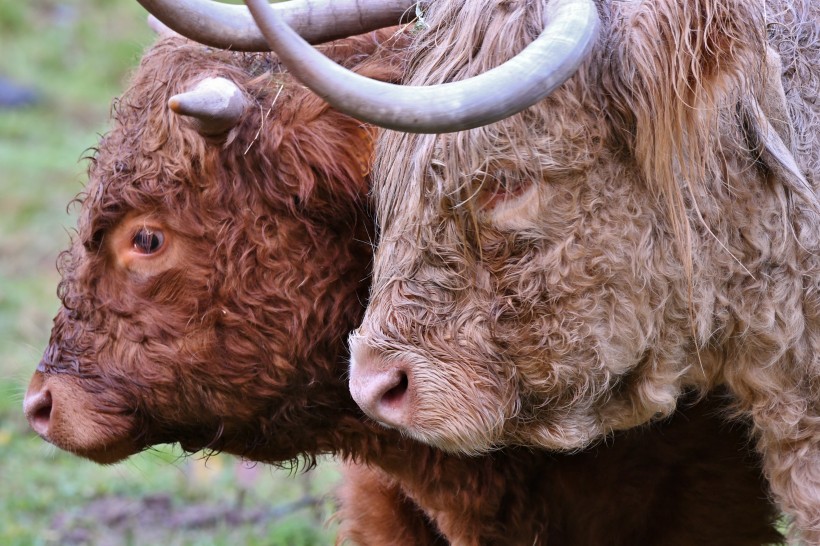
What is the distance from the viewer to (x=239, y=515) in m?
5.24

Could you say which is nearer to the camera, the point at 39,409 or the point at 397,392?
the point at 397,392

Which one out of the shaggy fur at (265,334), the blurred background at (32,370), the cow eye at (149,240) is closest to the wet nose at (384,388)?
the shaggy fur at (265,334)

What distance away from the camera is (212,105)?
293cm

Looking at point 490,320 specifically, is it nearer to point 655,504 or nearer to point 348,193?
point 348,193

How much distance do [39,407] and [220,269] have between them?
0.69m

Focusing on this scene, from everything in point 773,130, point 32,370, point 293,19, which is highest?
point 293,19

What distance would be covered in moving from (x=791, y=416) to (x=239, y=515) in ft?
9.93

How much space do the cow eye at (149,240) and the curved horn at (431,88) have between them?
1.08 meters

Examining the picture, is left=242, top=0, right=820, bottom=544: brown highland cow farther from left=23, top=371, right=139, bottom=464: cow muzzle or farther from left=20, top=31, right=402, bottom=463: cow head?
left=23, top=371, right=139, bottom=464: cow muzzle

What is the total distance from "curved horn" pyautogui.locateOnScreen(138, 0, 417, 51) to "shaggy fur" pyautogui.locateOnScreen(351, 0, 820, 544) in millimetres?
246

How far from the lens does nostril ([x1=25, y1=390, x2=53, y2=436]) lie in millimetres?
3299

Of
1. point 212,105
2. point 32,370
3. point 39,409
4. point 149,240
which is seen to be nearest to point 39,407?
point 39,409

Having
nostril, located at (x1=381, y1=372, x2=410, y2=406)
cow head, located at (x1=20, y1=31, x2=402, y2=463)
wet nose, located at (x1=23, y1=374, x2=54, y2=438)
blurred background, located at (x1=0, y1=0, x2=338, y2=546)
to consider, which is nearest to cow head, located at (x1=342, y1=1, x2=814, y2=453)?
nostril, located at (x1=381, y1=372, x2=410, y2=406)

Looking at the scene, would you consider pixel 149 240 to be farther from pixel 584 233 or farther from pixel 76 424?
pixel 584 233
